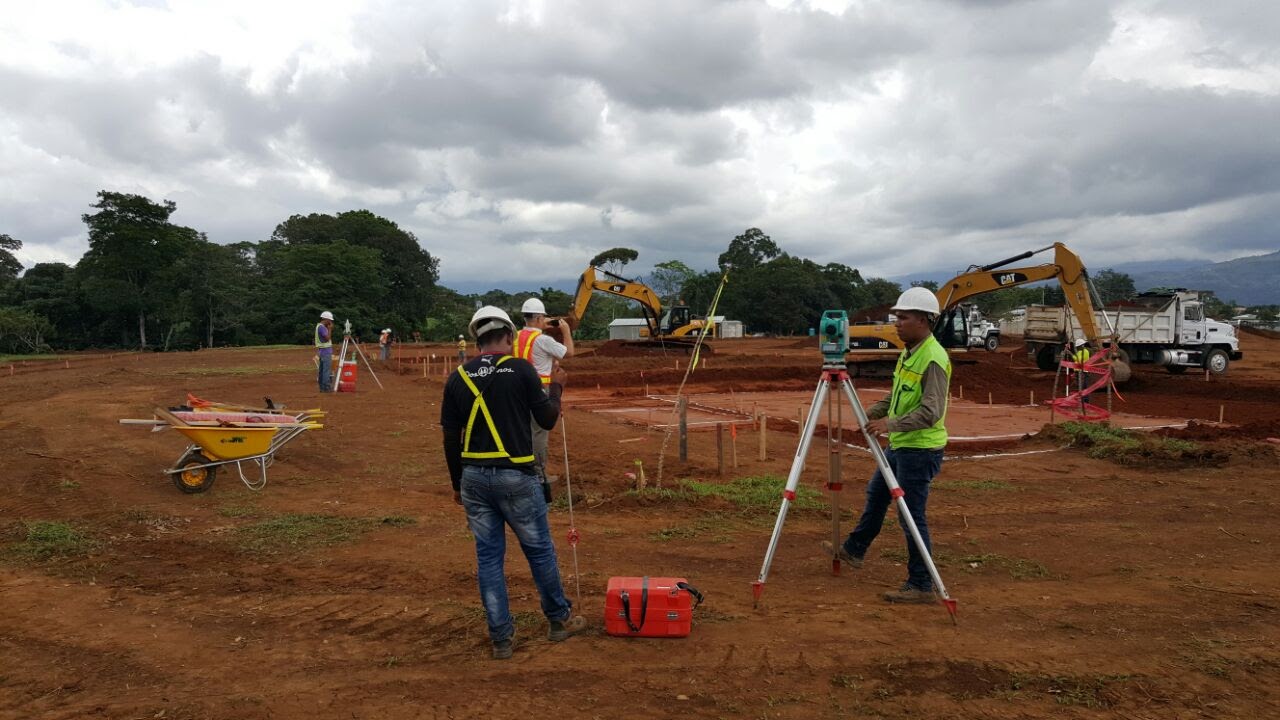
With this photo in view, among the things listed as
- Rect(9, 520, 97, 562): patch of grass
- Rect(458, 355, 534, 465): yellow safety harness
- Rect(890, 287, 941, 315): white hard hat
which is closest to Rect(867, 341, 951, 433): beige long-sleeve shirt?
Rect(890, 287, 941, 315): white hard hat

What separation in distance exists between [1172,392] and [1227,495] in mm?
16066

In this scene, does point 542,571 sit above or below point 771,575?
above

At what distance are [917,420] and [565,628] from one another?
2588mm

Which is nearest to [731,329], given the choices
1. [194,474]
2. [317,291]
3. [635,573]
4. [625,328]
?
[625,328]

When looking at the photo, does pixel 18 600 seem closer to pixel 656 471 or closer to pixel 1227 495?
pixel 656 471

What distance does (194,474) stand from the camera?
7930 millimetres

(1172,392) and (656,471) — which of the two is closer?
(656,471)

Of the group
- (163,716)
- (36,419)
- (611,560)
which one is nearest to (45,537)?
(163,716)

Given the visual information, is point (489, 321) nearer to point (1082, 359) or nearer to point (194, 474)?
point (194, 474)

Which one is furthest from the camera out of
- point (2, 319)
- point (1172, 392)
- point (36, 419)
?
point (2, 319)

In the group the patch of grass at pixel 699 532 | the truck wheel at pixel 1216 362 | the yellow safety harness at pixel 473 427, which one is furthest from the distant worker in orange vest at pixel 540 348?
the truck wheel at pixel 1216 362

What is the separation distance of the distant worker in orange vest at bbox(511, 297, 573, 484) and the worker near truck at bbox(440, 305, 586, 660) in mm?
2068

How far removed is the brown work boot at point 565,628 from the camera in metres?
4.26

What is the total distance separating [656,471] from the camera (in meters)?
9.46
